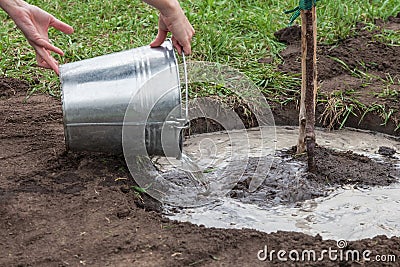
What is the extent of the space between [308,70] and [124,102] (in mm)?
1024

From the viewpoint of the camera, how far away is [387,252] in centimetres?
299

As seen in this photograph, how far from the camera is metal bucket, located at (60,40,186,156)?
11.8ft

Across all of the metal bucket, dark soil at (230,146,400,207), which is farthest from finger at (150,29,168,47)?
dark soil at (230,146,400,207)

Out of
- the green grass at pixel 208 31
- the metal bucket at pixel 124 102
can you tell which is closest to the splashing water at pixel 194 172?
the metal bucket at pixel 124 102

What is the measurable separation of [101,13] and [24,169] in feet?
9.16

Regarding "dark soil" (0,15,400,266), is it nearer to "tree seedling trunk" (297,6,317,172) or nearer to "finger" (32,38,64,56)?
"tree seedling trunk" (297,6,317,172)

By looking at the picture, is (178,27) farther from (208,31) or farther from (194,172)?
(208,31)

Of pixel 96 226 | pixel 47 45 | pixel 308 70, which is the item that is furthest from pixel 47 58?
pixel 308 70

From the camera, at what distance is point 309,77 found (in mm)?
3811

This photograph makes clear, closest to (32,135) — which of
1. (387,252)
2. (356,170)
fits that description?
(356,170)

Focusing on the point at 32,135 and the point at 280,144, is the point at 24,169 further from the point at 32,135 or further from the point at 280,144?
the point at 280,144

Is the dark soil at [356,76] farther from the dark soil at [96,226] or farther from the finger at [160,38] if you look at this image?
the finger at [160,38]

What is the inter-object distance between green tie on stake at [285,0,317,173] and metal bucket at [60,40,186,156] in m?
0.72

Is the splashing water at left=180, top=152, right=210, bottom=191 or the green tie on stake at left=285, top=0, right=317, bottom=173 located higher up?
the green tie on stake at left=285, top=0, right=317, bottom=173
